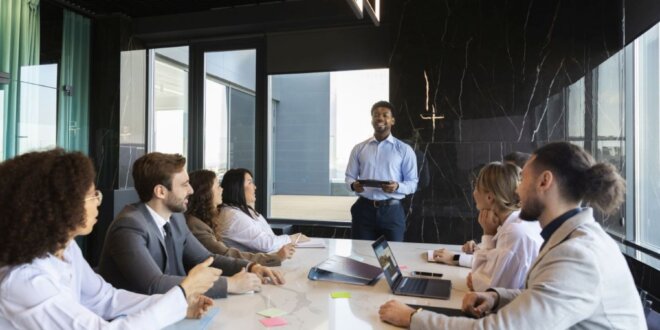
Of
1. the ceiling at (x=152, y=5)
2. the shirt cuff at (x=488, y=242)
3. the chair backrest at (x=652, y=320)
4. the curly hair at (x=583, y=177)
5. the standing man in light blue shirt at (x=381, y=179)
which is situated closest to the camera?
the curly hair at (x=583, y=177)

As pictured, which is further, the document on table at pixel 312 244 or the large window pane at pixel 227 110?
the large window pane at pixel 227 110

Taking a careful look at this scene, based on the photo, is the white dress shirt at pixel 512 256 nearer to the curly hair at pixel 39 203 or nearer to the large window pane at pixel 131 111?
the curly hair at pixel 39 203

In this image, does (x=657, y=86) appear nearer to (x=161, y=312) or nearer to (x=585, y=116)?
(x=585, y=116)

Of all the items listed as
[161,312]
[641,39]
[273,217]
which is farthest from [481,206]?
[273,217]

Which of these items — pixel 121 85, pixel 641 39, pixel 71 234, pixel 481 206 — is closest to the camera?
pixel 71 234

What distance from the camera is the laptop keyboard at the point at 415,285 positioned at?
67.1 inches

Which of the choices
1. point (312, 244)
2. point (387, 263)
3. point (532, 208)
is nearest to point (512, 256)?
point (532, 208)

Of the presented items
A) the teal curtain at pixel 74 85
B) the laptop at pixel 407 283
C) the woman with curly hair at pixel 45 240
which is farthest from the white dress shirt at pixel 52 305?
the teal curtain at pixel 74 85

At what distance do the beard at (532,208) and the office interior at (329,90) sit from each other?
6.73 ft

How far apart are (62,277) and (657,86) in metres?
3.55

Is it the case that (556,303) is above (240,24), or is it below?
below

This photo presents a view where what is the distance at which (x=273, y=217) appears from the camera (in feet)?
15.5

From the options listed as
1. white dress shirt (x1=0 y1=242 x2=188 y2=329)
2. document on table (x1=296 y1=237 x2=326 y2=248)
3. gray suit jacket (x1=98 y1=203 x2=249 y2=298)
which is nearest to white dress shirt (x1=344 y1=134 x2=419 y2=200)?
document on table (x1=296 y1=237 x2=326 y2=248)

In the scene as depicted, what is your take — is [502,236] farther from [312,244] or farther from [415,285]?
[312,244]
